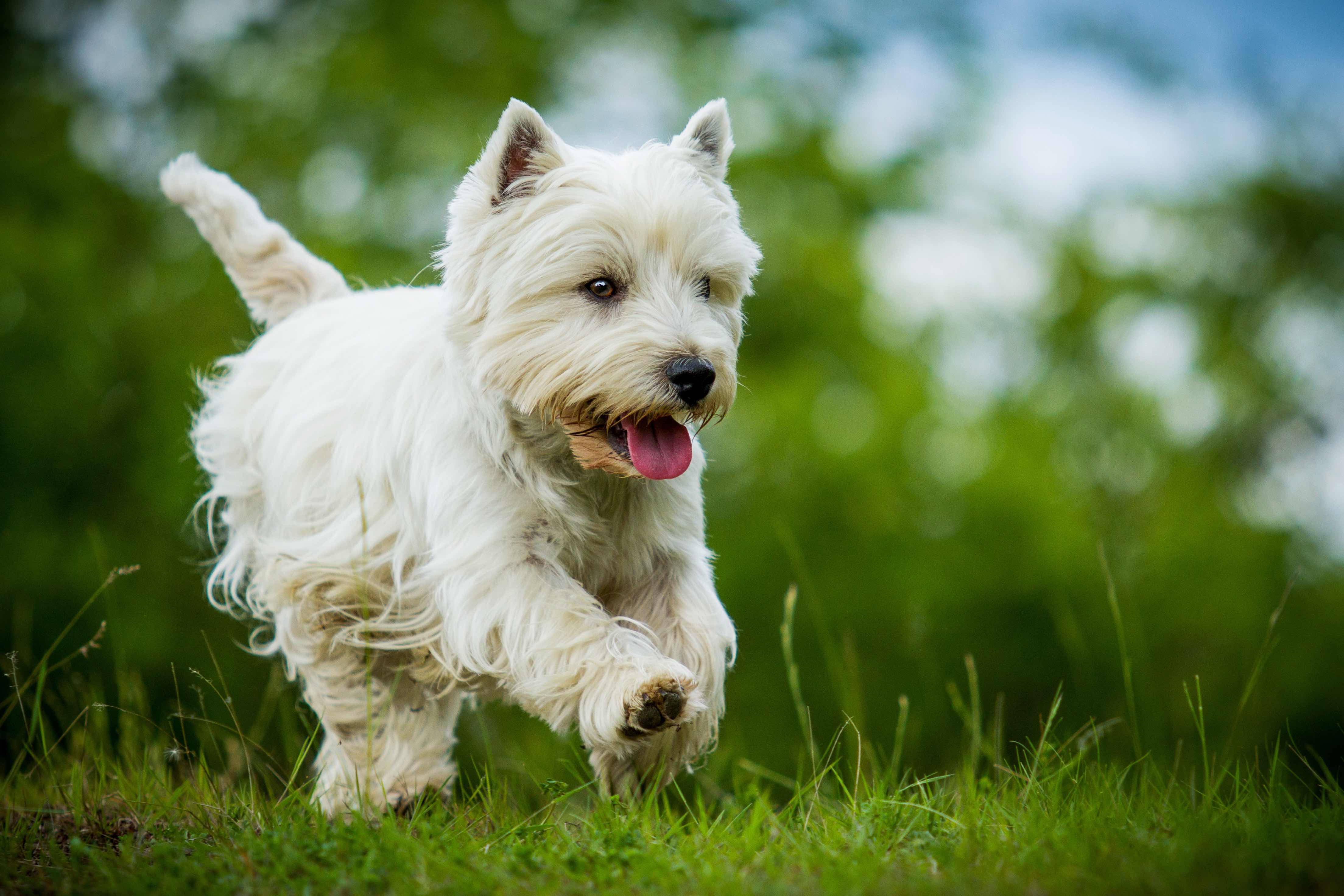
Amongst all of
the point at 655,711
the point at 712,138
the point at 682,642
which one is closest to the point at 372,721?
the point at 682,642

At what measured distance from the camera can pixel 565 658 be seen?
3.30 metres

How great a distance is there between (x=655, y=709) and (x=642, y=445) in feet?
2.47

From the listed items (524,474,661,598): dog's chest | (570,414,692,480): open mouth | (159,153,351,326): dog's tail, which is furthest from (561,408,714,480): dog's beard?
(159,153,351,326): dog's tail

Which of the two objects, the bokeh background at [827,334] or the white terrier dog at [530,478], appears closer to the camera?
the white terrier dog at [530,478]

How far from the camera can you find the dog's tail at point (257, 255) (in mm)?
4984

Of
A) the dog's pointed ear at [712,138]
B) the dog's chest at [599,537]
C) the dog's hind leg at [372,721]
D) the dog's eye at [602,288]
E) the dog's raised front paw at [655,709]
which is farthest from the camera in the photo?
the dog's hind leg at [372,721]

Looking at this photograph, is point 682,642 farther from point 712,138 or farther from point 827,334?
point 827,334

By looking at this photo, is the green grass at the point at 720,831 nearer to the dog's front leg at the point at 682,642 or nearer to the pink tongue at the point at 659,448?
the dog's front leg at the point at 682,642

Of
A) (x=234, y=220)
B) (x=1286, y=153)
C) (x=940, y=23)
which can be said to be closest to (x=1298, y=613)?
(x=1286, y=153)

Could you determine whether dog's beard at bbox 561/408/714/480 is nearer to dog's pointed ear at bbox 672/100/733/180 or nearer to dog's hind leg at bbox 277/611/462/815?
dog's pointed ear at bbox 672/100/733/180

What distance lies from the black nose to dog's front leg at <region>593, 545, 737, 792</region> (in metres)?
0.64

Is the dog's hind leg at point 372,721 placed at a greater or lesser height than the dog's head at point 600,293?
lesser

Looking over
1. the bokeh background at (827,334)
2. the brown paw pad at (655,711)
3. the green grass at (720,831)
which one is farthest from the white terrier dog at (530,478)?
the bokeh background at (827,334)

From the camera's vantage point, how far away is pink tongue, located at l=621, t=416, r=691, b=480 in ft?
11.1
